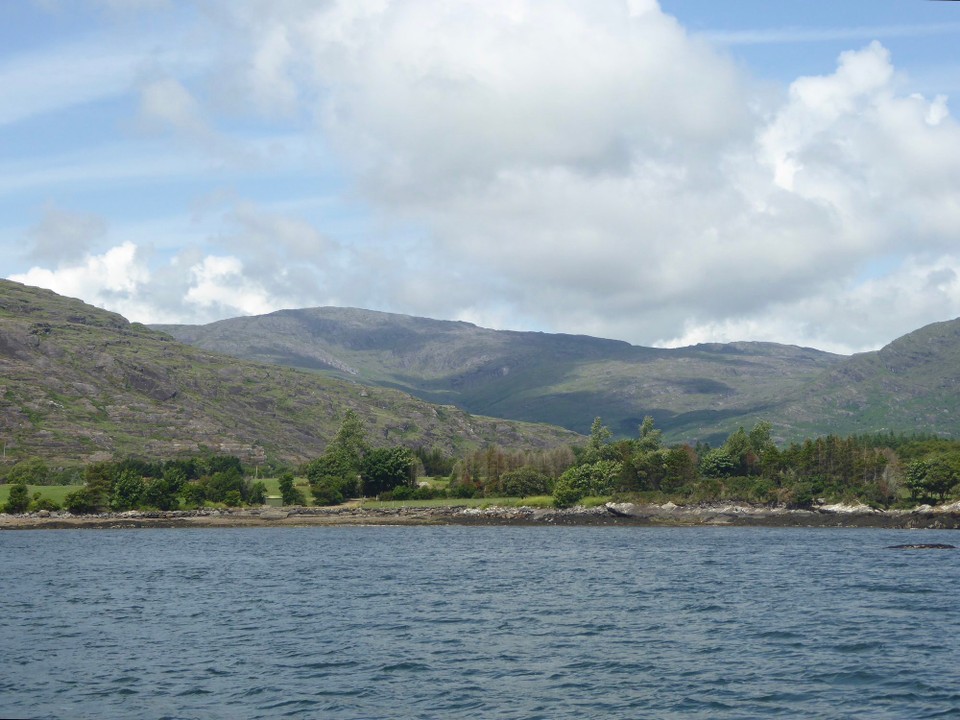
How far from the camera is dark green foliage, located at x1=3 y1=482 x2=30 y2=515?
183 meters

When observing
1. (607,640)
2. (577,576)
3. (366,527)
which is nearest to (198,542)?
(366,527)

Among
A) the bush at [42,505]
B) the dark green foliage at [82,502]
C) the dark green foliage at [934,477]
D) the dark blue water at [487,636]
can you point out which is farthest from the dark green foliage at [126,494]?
the dark green foliage at [934,477]

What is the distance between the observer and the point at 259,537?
479 feet

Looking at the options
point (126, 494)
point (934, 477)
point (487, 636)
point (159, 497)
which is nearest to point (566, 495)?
point (934, 477)

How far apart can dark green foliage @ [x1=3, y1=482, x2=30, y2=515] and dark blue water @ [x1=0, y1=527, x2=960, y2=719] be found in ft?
302

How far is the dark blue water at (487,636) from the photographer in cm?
3684

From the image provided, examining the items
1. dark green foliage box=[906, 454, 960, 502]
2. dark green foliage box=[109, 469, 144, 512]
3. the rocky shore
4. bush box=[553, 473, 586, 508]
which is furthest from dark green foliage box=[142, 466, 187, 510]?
dark green foliage box=[906, 454, 960, 502]

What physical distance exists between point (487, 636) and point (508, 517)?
13268cm

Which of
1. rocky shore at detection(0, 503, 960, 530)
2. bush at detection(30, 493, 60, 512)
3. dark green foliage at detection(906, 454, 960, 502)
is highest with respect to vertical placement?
dark green foliage at detection(906, 454, 960, 502)

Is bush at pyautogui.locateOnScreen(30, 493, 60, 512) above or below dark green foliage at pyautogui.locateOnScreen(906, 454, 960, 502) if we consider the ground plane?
below

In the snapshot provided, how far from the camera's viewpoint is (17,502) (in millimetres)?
183250

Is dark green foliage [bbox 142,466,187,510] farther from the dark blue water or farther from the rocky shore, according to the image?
the dark blue water

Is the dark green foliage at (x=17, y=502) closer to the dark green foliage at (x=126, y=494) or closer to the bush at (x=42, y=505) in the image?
the bush at (x=42, y=505)

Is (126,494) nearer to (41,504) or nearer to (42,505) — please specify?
(42,505)
